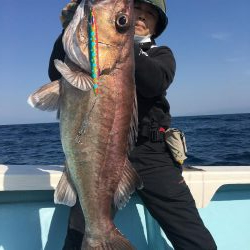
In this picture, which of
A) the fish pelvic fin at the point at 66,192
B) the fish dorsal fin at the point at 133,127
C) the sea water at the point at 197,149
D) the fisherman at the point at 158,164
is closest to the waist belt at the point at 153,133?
the fisherman at the point at 158,164

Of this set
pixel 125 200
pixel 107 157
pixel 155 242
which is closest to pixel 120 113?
pixel 107 157

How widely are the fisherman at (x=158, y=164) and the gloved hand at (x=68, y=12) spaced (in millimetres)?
171

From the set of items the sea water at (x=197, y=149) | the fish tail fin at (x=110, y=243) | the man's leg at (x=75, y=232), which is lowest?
the sea water at (x=197, y=149)

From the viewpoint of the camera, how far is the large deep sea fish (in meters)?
2.02

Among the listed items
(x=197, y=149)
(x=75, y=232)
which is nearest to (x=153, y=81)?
(x=75, y=232)

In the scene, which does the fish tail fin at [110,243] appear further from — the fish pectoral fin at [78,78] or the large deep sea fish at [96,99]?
the fish pectoral fin at [78,78]

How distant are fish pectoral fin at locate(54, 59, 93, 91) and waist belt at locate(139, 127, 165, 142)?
913 mm

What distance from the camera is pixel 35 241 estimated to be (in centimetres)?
304

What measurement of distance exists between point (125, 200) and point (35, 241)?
1230 millimetres

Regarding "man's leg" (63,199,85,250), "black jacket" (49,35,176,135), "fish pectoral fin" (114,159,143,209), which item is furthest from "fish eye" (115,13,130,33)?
"man's leg" (63,199,85,250)

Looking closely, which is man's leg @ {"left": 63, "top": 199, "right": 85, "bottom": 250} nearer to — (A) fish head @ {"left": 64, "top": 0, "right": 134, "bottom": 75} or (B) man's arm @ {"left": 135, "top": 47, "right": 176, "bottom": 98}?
(B) man's arm @ {"left": 135, "top": 47, "right": 176, "bottom": 98}

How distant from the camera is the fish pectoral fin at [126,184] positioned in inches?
89.2

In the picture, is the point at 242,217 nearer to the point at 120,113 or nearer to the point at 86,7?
the point at 120,113

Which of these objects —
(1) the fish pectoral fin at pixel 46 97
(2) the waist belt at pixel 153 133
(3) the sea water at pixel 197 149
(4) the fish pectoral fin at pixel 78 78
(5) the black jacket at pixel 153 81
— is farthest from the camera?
(3) the sea water at pixel 197 149
